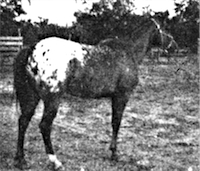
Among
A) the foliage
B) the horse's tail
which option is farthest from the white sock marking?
the foliage

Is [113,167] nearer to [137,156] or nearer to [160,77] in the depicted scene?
[137,156]

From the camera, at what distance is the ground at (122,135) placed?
5.26 meters

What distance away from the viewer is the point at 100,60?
530 cm

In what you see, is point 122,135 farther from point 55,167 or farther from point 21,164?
point 21,164

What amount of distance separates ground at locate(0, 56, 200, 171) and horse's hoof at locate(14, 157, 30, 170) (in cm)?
6

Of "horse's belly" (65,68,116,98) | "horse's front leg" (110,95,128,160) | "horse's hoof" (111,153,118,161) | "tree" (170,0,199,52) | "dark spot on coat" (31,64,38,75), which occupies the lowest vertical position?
"horse's hoof" (111,153,118,161)

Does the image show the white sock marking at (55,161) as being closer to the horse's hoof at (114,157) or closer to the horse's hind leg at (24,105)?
the horse's hind leg at (24,105)

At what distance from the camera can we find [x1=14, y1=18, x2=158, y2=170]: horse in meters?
4.76

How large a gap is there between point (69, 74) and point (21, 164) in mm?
1241

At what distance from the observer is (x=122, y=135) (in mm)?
6633

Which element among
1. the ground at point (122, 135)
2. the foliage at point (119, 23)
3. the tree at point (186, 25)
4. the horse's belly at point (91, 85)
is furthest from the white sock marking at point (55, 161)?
the tree at point (186, 25)

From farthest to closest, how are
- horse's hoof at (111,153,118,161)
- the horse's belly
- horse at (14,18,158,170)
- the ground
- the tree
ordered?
the tree → horse's hoof at (111,153,118,161) → the ground → the horse's belly → horse at (14,18,158,170)

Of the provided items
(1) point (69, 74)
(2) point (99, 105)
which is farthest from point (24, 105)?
(2) point (99, 105)

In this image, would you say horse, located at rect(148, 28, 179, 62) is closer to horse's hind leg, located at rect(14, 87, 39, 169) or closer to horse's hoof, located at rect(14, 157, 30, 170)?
horse's hind leg, located at rect(14, 87, 39, 169)
